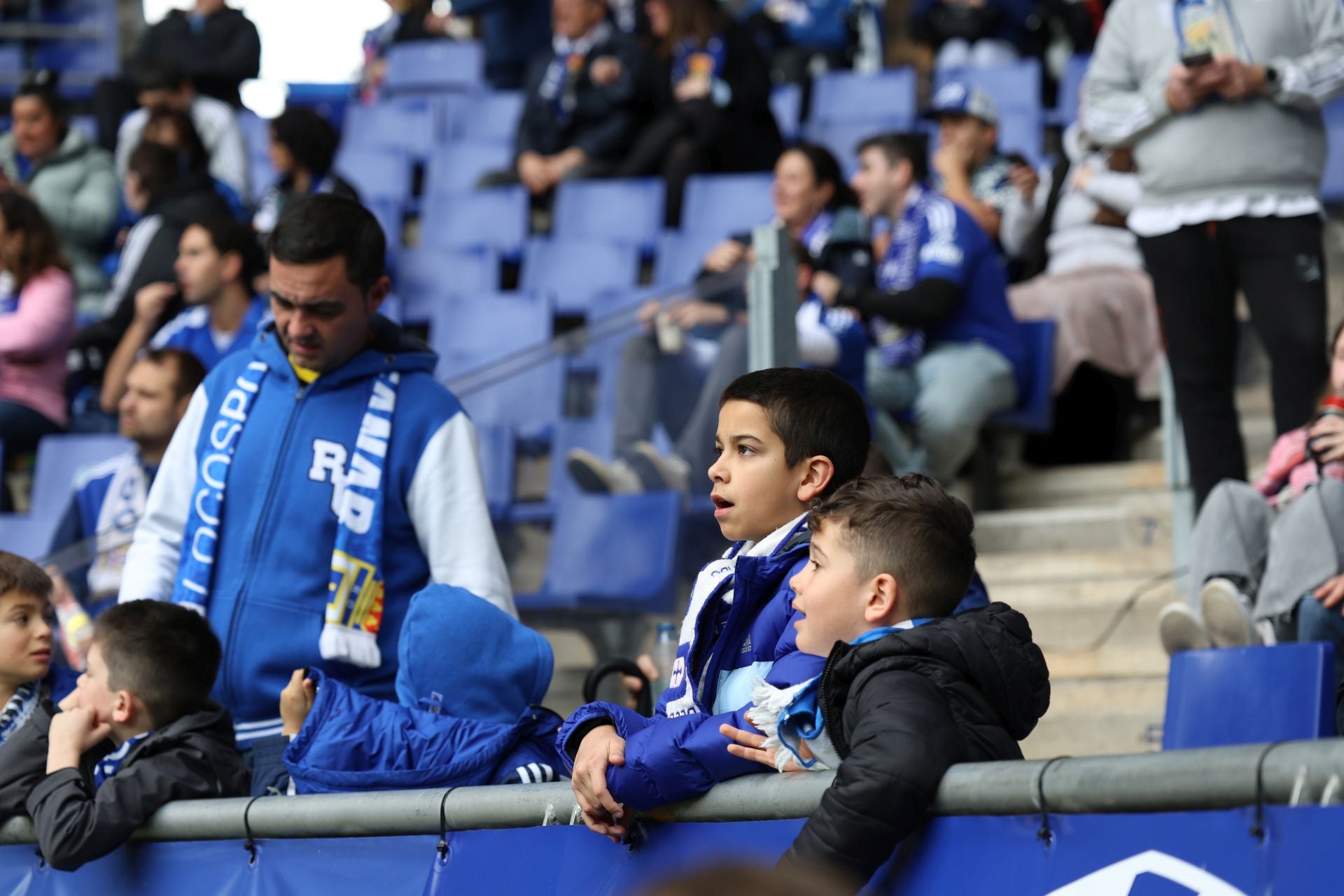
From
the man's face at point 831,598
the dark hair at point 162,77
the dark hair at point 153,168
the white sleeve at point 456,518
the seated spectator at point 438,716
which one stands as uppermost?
the dark hair at point 162,77

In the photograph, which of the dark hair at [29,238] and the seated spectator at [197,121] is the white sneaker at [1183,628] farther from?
the seated spectator at [197,121]

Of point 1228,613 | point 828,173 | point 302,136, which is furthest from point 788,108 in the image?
point 1228,613

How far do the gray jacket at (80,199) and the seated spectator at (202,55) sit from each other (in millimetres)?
903

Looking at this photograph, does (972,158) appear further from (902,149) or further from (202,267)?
(202,267)

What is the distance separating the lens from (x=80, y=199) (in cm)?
966

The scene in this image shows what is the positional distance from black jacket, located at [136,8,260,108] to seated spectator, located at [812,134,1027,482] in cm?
551

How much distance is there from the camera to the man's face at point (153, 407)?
18.2 ft

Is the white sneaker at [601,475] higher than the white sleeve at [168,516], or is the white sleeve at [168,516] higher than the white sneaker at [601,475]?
the white sleeve at [168,516]

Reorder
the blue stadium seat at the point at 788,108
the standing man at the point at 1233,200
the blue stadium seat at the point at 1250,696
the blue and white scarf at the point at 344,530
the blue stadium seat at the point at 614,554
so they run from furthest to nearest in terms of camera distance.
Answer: the blue stadium seat at the point at 788,108 → the blue stadium seat at the point at 614,554 → the standing man at the point at 1233,200 → the blue and white scarf at the point at 344,530 → the blue stadium seat at the point at 1250,696

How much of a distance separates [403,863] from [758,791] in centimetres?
68

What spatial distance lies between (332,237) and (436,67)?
26.8 ft

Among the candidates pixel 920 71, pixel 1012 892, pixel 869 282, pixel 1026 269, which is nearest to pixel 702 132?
pixel 1026 269

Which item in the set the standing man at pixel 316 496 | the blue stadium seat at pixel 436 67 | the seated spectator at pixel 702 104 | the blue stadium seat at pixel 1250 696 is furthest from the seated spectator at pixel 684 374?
the blue stadium seat at pixel 436 67

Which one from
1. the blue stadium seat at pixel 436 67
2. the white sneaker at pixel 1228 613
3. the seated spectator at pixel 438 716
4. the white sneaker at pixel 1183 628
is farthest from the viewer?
the blue stadium seat at pixel 436 67
